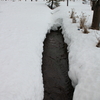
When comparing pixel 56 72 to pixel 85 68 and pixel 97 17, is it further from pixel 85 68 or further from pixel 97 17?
pixel 97 17

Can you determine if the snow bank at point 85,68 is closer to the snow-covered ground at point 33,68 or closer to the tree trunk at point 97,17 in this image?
the snow-covered ground at point 33,68

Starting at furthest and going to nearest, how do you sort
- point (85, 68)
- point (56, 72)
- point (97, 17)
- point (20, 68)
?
point (97, 17) < point (56, 72) < point (20, 68) < point (85, 68)

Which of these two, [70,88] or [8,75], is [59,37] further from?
[8,75]

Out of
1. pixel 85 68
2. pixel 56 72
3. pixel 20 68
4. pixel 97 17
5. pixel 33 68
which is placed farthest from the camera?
pixel 97 17

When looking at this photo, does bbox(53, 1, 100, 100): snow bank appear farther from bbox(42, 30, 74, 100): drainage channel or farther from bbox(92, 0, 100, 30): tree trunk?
bbox(92, 0, 100, 30): tree trunk

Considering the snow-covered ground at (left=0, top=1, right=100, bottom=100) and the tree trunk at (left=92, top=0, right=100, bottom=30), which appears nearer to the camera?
the snow-covered ground at (left=0, top=1, right=100, bottom=100)

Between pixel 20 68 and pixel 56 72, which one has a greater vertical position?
pixel 20 68

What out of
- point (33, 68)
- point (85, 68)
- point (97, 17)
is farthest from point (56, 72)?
point (97, 17)

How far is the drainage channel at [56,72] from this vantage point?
3426 millimetres

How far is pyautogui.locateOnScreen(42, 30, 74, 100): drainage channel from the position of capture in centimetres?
343

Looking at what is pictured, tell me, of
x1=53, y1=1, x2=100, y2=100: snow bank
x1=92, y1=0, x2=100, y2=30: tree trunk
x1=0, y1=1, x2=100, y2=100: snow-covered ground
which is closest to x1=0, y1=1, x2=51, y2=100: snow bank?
x1=0, y1=1, x2=100, y2=100: snow-covered ground

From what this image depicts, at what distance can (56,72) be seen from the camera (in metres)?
4.27

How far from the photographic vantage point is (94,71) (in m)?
2.98

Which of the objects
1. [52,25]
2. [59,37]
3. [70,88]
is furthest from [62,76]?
[52,25]
